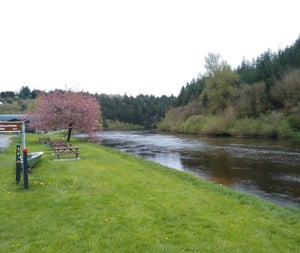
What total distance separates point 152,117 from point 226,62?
71415 mm

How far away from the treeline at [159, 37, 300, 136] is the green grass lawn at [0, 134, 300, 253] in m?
42.3

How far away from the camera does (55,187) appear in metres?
10.6

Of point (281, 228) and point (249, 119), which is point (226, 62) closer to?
point (249, 119)

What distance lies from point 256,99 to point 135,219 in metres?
54.4

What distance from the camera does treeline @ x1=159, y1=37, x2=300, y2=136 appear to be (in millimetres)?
50094

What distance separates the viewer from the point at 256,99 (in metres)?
57.0

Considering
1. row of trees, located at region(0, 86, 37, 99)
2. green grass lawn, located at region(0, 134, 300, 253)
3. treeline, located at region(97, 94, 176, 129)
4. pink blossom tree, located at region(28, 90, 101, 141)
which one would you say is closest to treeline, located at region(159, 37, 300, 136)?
pink blossom tree, located at region(28, 90, 101, 141)

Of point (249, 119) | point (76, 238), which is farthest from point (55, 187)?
point (249, 119)

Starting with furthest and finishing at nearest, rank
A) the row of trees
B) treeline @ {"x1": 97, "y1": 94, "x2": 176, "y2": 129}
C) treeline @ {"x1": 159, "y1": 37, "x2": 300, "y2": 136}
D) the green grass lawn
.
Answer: the row of trees → treeline @ {"x1": 97, "y1": 94, "x2": 176, "y2": 129} → treeline @ {"x1": 159, "y1": 37, "x2": 300, "y2": 136} → the green grass lawn

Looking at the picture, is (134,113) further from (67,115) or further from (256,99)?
(67,115)

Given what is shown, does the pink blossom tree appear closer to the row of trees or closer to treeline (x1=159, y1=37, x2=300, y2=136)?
treeline (x1=159, y1=37, x2=300, y2=136)

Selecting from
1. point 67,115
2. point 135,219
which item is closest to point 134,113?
point 67,115

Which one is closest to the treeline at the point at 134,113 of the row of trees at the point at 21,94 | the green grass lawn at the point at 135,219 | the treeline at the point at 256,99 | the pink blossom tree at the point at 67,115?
the row of trees at the point at 21,94

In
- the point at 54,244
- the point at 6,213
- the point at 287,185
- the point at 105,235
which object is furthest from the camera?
the point at 287,185
